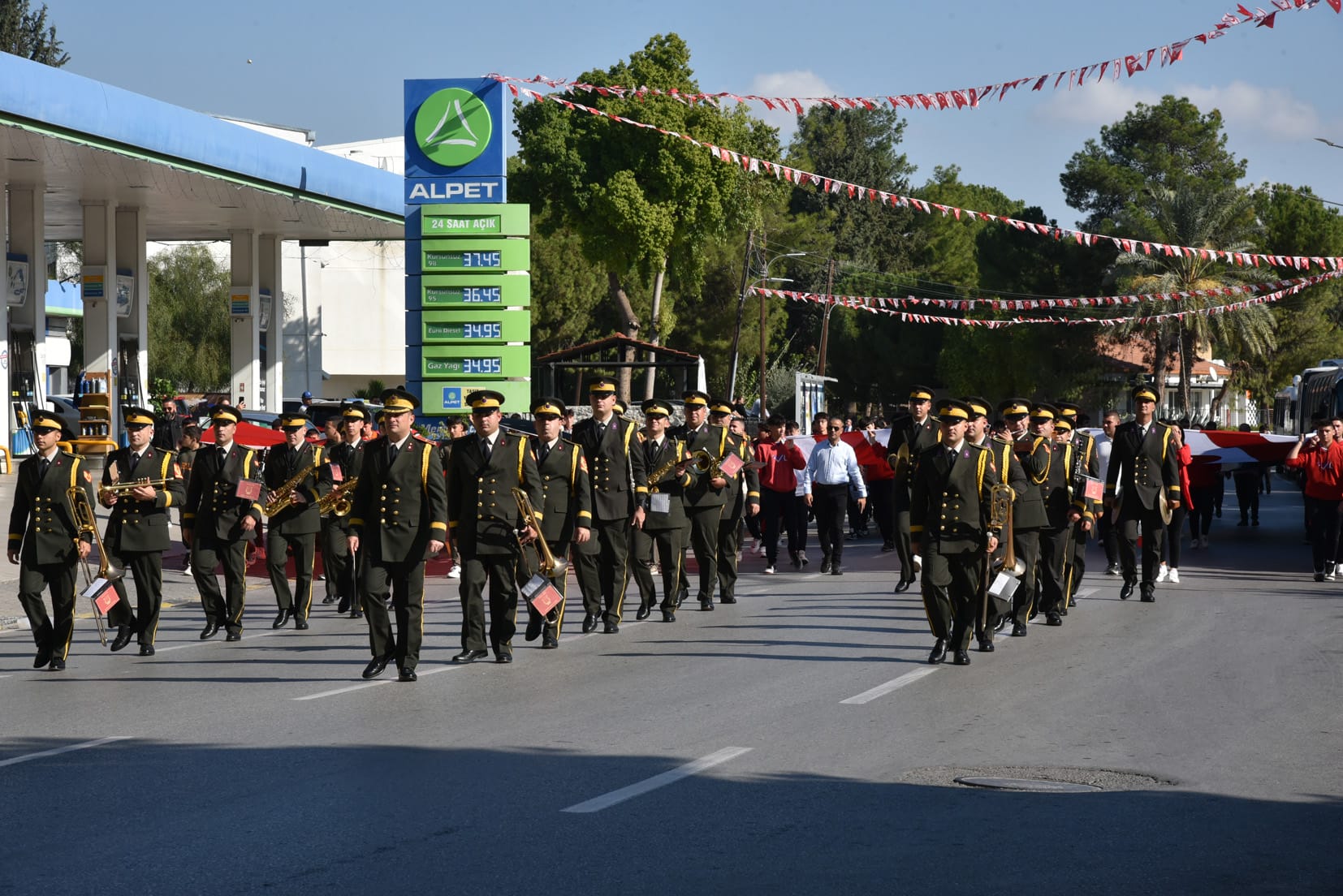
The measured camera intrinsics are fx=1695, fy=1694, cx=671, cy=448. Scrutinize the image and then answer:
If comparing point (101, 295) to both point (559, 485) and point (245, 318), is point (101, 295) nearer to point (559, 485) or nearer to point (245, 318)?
point (245, 318)

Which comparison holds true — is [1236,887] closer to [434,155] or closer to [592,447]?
[592,447]

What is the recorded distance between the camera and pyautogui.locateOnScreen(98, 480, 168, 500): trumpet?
13.0m

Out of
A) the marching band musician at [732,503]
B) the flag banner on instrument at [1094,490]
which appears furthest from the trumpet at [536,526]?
the flag banner on instrument at [1094,490]

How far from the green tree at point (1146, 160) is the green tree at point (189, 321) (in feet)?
110

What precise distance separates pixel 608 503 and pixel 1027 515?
3458 mm

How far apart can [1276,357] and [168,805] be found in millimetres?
62768

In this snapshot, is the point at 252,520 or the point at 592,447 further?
the point at 592,447

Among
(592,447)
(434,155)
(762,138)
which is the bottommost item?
(592,447)

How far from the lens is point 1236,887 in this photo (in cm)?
591

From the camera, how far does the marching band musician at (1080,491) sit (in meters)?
14.5

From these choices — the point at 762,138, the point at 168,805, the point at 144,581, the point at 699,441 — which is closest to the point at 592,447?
the point at 699,441

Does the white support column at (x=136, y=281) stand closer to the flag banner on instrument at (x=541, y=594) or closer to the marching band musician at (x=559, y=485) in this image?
the marching band musician at (x=559, y=485)

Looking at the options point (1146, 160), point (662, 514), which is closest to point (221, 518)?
point (662, 514)

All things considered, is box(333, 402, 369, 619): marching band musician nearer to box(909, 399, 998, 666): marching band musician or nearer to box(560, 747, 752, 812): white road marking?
box(909, 399, 998, 666): marching band musician
